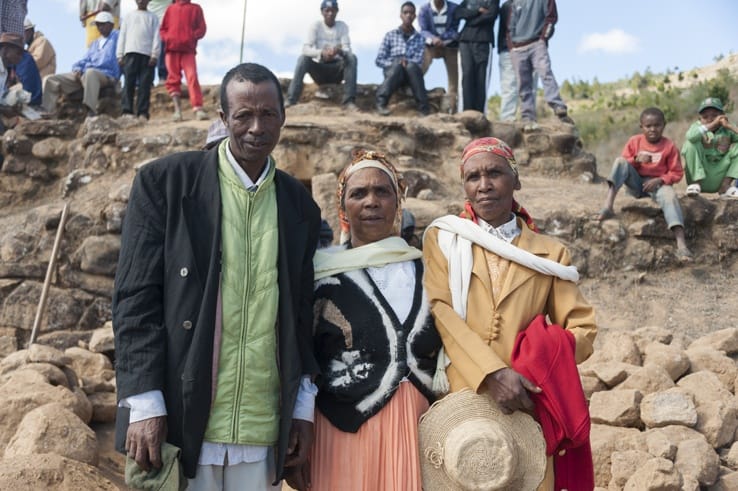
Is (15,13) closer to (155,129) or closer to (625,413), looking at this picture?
(155,129)

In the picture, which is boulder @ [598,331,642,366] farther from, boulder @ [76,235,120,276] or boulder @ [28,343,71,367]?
boulder @ [76,235,120,276]

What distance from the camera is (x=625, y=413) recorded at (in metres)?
→ 4.23

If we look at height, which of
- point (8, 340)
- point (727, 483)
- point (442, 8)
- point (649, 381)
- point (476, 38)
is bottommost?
point (727, 483)

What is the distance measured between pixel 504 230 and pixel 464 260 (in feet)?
0.74

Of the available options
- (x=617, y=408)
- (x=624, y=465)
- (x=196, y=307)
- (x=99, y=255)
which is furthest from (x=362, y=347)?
(x=99, y=255)

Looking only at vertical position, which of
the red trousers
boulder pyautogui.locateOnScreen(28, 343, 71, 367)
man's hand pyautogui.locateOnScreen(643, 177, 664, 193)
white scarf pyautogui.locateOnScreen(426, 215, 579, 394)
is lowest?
boulder pyautogui.locateOnScreen(28, 343, 71, 367)

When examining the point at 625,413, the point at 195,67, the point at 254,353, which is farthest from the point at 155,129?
the point at 254,353

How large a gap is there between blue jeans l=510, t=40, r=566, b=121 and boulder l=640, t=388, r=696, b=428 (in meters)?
5.04

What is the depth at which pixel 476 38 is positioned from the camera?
347 inches

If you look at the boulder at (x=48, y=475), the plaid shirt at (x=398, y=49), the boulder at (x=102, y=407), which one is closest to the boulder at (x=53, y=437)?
the boulder at (x=48, y=475)

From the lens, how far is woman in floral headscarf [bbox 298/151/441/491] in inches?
89.0

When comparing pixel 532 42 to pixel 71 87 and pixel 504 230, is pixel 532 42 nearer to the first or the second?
pixel 71 87

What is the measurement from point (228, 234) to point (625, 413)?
3.09 meters

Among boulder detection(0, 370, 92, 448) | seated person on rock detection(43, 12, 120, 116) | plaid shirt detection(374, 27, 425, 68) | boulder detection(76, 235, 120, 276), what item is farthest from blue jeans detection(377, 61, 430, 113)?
boulder detection(0, 370, 92, 448)
